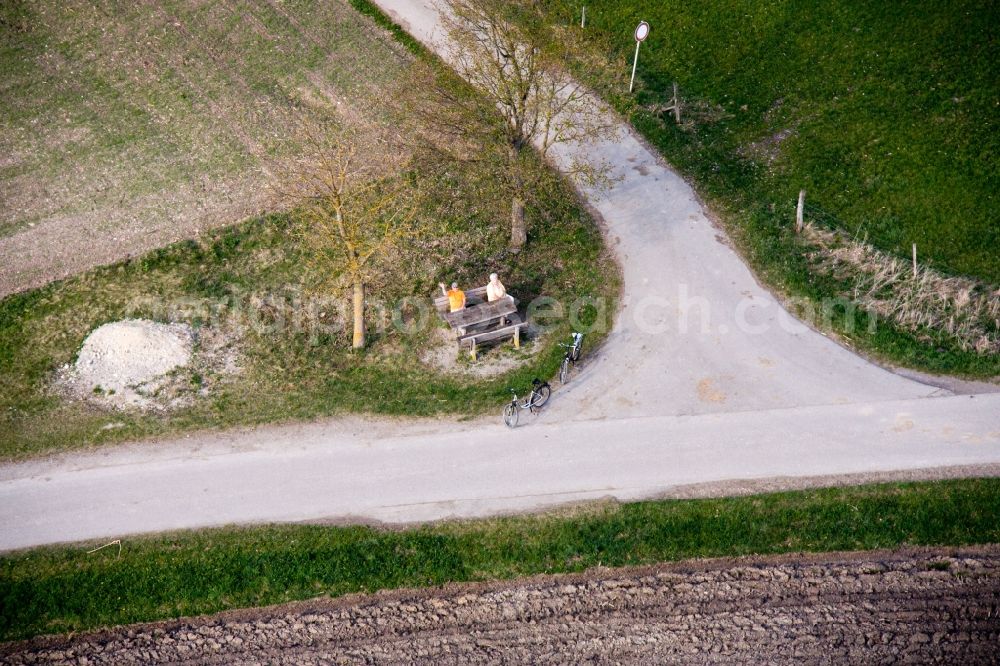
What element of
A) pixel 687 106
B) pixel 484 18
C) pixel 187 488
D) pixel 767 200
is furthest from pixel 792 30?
pixel 187 488

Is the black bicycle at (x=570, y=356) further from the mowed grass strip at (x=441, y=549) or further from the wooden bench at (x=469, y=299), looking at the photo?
the mowed grass strip at (x=441, y=549)

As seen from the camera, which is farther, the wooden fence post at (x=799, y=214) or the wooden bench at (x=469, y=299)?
the wooden fence post at (x=799, y=214)

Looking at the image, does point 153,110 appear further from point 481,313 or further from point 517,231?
point 481,313

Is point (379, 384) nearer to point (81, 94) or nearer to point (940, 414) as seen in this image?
point (940, 414)

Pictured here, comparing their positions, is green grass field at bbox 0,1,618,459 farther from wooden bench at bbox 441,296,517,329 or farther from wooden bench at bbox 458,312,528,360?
wooden bench at bbox 441,296,517,329

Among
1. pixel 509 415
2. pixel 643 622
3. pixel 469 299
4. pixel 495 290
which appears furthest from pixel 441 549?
pixel 469 299

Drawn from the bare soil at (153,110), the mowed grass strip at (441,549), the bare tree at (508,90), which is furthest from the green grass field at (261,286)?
the mowed grass strip at (441,549)
